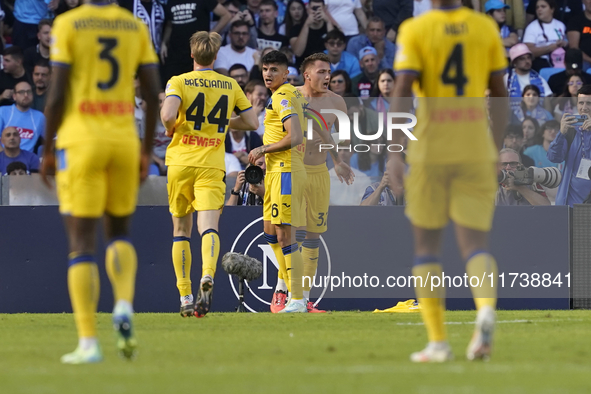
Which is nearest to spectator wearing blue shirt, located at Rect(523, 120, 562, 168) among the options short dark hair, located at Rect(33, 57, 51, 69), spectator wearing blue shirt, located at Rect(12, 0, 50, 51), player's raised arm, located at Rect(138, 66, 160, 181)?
short dark hair, located at Rect(33, 57, 51, 69)

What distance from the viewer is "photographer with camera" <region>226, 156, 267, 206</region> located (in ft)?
37.9

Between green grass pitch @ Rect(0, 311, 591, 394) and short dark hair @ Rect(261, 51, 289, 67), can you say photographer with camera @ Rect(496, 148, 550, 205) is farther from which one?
short dark hair @ Rect(261, 51, 289, 67)

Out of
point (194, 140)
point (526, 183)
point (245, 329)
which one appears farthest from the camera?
point (526, 183)

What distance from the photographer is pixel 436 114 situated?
5445 millimetres

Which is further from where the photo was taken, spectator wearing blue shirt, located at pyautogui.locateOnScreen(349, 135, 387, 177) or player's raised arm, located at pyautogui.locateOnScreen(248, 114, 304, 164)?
spectator wearing blue shirt, located at pyautogui.locateOnScreen(349, 135, 387, 177)

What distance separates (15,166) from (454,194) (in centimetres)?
796

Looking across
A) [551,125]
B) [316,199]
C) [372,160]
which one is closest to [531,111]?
[551,125]

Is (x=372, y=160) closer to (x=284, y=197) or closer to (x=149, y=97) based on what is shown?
(x=284, y=197)

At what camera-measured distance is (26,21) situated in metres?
15.1

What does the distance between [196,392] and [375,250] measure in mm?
7671

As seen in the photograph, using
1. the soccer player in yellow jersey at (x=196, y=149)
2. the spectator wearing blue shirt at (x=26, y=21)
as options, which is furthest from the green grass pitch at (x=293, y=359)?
the spectator wearing blue shirt at (x=26, y=21)

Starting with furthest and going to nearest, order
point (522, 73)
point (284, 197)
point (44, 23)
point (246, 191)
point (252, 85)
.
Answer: point (522, 73) < point (44, 23) < point (252, 85) < point (246, 191) < point (284, 197)

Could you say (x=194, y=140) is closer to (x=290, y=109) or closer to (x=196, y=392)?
(x=290, y=109)

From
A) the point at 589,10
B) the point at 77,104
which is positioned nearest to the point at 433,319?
the point at 77,104
